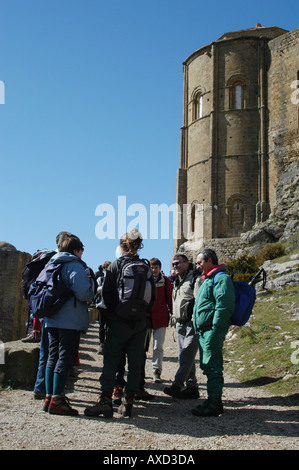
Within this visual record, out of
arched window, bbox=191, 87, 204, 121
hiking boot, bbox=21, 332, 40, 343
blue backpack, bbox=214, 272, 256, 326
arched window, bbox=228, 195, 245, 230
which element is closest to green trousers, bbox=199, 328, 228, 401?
blue backpack, bbox=214, 272, 256, 326

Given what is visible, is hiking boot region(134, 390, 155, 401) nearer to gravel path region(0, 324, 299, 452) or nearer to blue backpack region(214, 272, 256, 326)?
gravel path region(0, 324, 299, 452)

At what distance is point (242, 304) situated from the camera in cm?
508

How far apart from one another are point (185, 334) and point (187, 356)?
281 mm

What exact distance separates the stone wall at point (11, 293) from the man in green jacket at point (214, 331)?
666cm

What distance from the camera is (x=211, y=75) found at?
3061 cm

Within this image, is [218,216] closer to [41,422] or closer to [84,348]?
[84,348]

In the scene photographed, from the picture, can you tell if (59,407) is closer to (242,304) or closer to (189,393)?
(189,393)

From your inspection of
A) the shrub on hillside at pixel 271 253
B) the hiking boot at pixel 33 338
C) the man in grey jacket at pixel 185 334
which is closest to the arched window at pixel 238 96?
the shrub on hillside at pixel 271 253

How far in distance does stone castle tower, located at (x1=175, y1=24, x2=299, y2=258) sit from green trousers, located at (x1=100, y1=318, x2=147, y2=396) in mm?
24169

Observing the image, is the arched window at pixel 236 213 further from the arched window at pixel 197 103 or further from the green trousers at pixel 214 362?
the green trousers at pixel 214 362

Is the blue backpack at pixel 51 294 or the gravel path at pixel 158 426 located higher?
the blue backpack at pixel 51 294

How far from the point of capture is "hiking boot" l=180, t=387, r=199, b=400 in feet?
18.9

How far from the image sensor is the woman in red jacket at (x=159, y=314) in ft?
22.6
